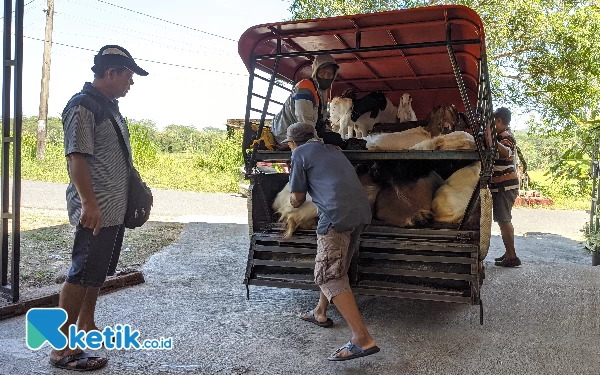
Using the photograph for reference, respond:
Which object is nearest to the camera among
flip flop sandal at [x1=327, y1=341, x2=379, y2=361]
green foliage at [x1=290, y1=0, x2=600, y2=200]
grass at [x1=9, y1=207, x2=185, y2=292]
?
flip flop sandal at [x1=327, y1=341, x2=379, y2=361]

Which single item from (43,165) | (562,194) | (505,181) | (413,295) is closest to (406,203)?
(413,295)

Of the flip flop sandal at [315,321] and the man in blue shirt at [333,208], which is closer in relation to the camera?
the man in blue shirt at [333,208]

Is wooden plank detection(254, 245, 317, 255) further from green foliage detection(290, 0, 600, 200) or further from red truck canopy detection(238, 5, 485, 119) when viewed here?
green foliage detection(290, 0, 600, 200)

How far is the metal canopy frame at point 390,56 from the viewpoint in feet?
13.4

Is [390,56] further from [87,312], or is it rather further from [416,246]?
[87,312]

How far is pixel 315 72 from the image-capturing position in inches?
197

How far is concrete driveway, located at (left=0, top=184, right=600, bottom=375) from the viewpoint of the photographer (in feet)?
11.1

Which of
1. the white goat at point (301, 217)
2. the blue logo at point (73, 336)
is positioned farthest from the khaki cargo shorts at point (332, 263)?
the blue logo at point (73, 336)

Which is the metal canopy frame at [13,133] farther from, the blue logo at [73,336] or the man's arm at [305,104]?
the man's arm at [305,104]

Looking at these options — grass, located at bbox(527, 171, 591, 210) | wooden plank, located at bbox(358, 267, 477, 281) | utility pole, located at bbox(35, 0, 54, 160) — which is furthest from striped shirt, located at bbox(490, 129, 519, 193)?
utility pole, located at bbox(35, 0, 54, 160)

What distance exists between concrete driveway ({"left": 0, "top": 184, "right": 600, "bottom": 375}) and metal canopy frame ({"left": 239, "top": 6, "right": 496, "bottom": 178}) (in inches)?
50.1

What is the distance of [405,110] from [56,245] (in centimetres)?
490

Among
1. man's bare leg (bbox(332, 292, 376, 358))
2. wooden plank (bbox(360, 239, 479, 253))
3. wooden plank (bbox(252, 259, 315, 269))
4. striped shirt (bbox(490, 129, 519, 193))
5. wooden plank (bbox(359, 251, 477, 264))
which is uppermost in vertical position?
striped shirt (bbox(490, 129, 519, 193))

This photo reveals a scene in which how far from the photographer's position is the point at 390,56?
17.9ft
